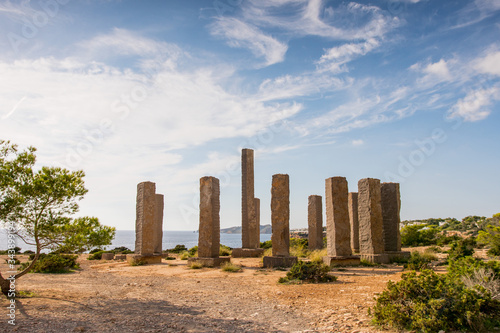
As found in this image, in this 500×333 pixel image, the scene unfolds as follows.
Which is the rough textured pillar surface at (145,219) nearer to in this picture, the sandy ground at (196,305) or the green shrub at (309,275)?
the sandy ground at (196,305)

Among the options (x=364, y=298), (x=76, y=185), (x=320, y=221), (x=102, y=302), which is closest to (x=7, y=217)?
(x=76, y=185)

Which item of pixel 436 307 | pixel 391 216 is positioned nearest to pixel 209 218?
pixel 391 216

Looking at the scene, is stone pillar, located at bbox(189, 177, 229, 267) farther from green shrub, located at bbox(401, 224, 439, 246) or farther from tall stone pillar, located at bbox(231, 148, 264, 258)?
green shrub, located at bbox(401, 224, 439, 246)

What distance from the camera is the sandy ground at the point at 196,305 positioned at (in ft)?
18.7

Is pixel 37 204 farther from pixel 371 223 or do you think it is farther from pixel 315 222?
pixel 315 222

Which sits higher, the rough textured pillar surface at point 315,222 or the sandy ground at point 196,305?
the rough textured pillar surface at point 315,222

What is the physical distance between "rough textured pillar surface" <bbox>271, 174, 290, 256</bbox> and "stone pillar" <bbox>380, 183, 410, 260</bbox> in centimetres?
467

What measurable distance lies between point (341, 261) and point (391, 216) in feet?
12.1

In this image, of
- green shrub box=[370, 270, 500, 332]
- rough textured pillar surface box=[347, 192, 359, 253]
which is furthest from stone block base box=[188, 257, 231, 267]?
green shrub box=[370, 270, 500, 332]

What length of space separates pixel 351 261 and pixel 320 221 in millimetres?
7032

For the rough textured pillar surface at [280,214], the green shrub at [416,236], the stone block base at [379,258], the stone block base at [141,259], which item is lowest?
the stone block base at [141,259]

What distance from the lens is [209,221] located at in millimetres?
15094

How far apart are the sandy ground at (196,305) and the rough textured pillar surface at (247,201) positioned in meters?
7.82

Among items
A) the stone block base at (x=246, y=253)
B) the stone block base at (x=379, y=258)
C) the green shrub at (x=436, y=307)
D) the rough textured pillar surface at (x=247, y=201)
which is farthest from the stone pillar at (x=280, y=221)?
the green shrub at (x=436, y=307)
